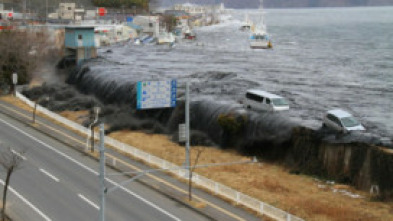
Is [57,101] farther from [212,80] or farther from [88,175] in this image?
[88,175]

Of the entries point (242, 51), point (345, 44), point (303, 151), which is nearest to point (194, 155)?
point (303, 151)

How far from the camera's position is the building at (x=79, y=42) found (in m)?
82.9

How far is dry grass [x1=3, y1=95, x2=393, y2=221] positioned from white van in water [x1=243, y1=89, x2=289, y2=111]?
5.89 meters

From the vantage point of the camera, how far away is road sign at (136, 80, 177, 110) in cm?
3247

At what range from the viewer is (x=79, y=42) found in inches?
3312

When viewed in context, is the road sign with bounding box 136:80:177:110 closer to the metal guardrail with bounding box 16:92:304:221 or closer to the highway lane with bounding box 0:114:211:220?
the metal guardrail with bounding box 16:92:304:221

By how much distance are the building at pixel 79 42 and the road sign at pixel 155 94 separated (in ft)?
171

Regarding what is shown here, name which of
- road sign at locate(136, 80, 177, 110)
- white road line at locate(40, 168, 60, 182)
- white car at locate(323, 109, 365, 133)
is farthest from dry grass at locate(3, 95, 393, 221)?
white road line at locate(40, 168, 60, 182)

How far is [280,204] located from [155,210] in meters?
7.18

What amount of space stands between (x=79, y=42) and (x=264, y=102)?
45.7 metres

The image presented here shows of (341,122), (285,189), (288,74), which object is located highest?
(341,122)

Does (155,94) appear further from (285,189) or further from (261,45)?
(261,45)

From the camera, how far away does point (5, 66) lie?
66.5m

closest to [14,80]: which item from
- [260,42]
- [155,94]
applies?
[155,94]
